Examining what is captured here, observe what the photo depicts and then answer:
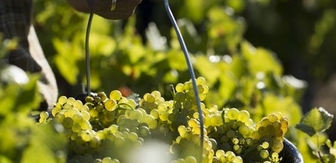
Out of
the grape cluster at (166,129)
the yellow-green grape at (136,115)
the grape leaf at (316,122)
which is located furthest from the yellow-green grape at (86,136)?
the grape leaf at (316,122)

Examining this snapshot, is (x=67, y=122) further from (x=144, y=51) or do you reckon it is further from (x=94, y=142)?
(x=144, y=51)

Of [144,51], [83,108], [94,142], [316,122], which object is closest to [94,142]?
[94,142]

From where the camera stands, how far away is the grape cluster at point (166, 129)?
4.46 feet

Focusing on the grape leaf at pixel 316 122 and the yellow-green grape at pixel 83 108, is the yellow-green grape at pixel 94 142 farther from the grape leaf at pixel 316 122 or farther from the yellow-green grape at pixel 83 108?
the grape leaf at pixel 316 122

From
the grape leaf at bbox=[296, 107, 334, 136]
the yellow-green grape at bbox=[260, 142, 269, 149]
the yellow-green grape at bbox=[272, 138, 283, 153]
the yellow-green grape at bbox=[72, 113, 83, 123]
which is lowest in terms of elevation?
the grape leaf at bbox=[296, 107, 334, 136]

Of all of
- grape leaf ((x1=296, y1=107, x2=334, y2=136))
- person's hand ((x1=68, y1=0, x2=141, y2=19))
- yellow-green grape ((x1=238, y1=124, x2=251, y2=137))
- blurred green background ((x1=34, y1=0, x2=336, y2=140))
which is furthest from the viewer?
blurred green background ((x1=34, y1=0, x2=336, y2=140))

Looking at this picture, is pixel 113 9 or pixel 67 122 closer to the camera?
pixel 67 122

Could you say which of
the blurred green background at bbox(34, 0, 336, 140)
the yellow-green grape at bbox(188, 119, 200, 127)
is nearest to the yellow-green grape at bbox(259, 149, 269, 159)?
the yellow-green grape at bbox(188, 119, 200, 127)

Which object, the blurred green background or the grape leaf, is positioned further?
the blurred green background

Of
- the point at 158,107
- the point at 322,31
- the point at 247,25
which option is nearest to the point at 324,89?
the point at 322,31

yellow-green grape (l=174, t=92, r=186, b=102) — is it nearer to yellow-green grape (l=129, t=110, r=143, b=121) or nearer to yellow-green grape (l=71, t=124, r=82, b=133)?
yellow-green grape (l=129, t=110, r=143, b=121)

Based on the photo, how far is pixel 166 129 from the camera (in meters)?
1.47

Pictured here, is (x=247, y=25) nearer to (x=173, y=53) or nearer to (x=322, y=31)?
(x=322, y=31)

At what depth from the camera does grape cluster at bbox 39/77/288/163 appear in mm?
1360
